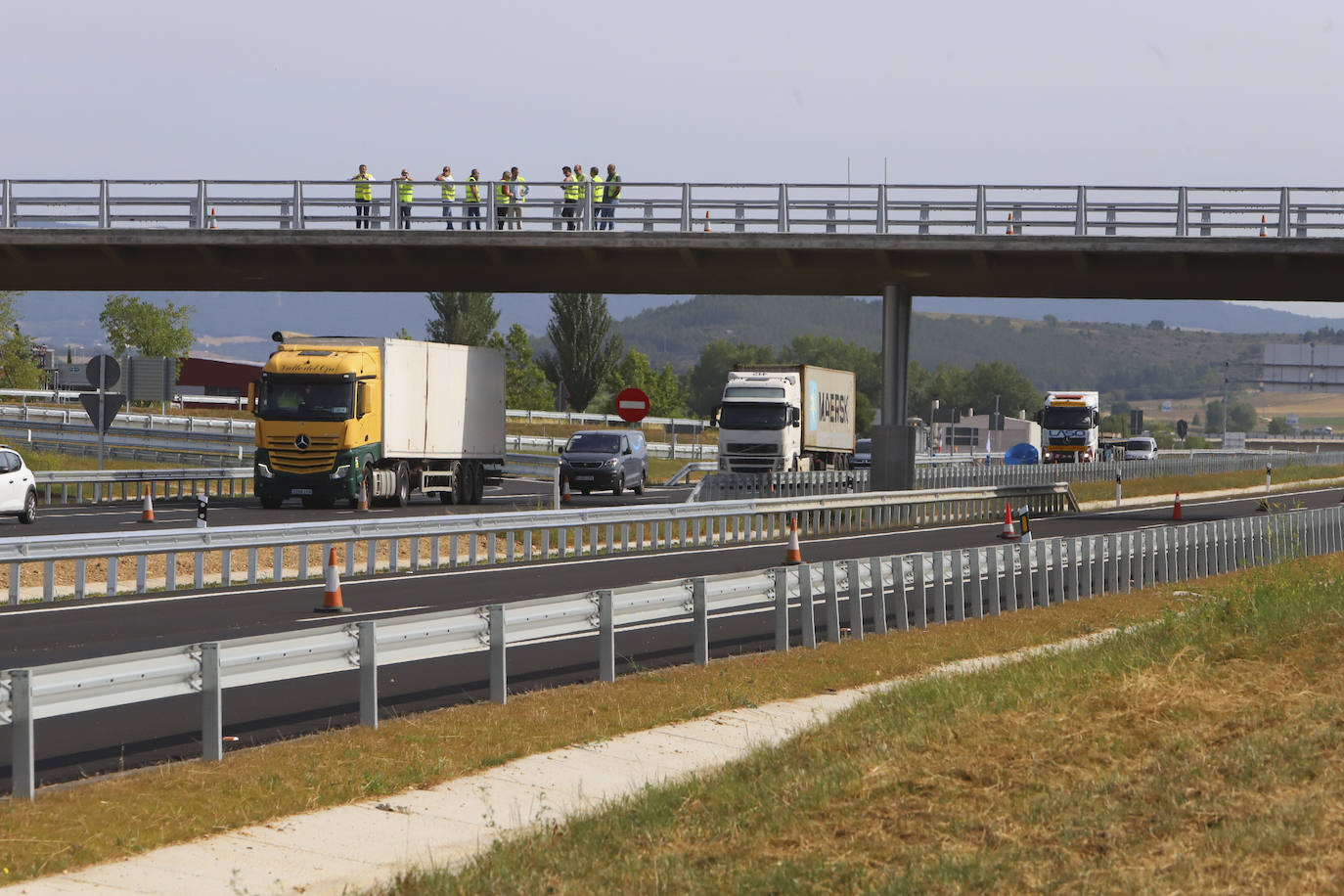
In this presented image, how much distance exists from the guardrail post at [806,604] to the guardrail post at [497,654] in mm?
4668

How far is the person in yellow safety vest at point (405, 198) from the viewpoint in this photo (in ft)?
130

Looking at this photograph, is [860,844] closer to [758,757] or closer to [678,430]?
[758,757]

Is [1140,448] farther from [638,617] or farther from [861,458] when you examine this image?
[638,617]

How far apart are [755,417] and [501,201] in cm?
1332

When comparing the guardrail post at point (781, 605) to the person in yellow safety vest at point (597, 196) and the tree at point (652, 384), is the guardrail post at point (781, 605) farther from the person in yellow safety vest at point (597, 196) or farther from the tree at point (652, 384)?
the tree at point (652, 384)

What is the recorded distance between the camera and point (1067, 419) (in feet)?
240

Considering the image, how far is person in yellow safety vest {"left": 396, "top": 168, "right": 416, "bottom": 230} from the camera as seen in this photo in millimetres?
39750

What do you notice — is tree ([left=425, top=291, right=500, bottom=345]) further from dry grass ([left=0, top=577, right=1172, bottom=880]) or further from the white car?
dry grass ([left=0, top=577, right=1172, bottom=880])

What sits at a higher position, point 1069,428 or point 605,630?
point 1069,428

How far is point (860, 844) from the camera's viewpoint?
8.27 meters

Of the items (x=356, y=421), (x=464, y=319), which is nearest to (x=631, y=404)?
(x=356, y=421)

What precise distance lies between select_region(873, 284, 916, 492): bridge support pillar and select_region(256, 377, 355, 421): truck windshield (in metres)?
13.5

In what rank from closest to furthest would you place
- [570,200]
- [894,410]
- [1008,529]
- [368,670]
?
[368,670] → [1008,529] → [570,200] → [894,410]

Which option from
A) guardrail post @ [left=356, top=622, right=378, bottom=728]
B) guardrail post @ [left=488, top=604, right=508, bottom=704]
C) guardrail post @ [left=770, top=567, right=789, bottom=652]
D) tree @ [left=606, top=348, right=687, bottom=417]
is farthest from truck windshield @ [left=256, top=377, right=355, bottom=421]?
tree @ [left=606, top=348, right=687, bottom=417]
